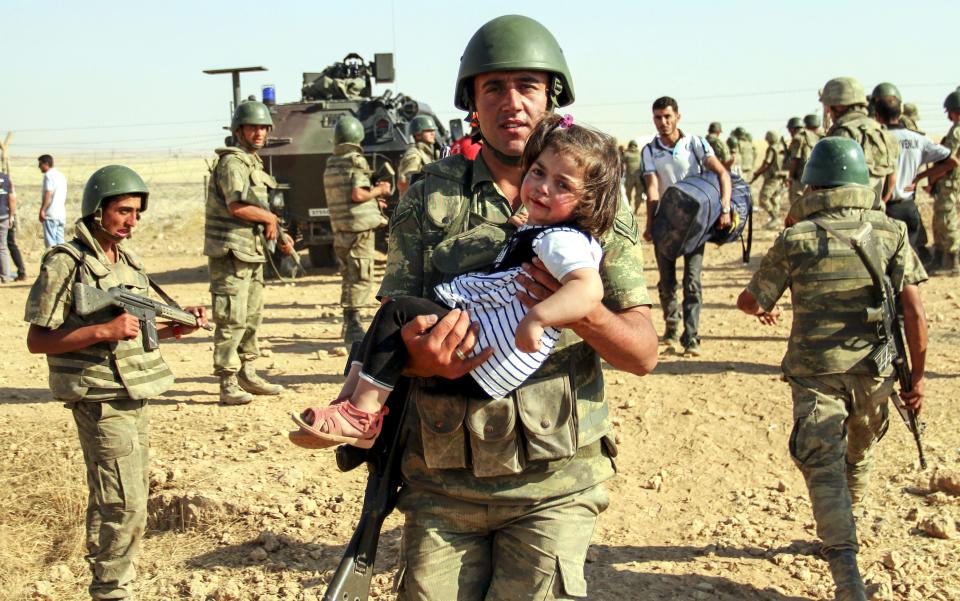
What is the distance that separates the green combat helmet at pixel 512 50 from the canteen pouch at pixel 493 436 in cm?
88

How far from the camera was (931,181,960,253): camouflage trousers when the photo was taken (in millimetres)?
11102

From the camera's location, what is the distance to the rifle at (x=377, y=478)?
2.46m

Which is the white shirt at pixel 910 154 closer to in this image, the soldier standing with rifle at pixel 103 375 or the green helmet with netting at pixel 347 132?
the green helmet with netting at pixel 347 132

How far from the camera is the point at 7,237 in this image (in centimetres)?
1495

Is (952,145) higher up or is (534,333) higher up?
(952,145)

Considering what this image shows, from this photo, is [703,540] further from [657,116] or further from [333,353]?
[333,353]

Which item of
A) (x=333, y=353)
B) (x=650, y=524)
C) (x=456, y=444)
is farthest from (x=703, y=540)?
(x=333, y=353)

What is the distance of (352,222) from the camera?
362 inches

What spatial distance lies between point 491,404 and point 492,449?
0.11 meters

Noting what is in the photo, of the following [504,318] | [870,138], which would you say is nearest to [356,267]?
[870,138]

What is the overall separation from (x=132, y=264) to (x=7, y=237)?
12101 millimetres

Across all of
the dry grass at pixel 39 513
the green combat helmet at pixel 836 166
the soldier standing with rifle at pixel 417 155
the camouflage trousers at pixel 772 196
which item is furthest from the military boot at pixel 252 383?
the camouflage trousers at pixel 772 196

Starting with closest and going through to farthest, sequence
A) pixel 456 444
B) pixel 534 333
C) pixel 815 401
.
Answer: pixel 534 333 → pixel 456 444 → pixel 815 401

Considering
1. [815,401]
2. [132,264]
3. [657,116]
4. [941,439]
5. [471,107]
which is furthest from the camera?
[657,116]
